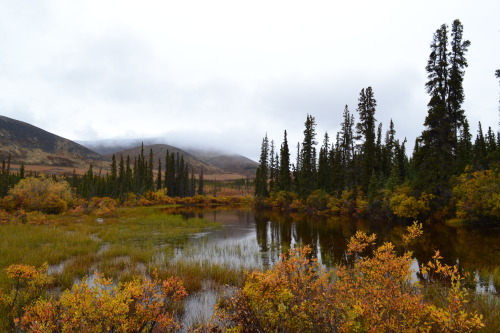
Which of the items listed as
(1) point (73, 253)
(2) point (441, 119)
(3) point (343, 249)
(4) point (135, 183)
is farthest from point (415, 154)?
(4) point (135, 183)

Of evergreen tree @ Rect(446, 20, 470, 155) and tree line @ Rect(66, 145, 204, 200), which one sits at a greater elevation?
evergreen tree @ Rect(446, 20, 470, 155)

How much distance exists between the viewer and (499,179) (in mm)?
22562

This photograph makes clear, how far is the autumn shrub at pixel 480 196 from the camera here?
21.8 meters

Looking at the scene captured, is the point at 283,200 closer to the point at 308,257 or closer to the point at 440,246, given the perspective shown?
the point at 440,246

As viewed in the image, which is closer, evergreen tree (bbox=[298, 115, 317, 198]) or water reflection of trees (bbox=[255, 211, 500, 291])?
water reflection of trees (bbox=[255, 211, 500, 291])

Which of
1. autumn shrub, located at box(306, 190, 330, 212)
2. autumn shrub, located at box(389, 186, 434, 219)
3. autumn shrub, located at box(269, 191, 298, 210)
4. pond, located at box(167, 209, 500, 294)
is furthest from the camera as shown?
autumn shrub, located at box(269, 191, 298, 210)

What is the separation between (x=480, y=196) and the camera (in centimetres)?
2319

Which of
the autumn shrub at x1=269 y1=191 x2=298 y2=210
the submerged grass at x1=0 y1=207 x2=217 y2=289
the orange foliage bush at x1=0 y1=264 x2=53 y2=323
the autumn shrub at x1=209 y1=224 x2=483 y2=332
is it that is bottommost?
the autumn shrub at x1=269 y1=191 x2=298 y2=210

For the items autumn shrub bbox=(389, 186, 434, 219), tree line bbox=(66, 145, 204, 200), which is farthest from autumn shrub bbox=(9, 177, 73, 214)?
autumn shrub bbox=(389, 186, 434, 219)

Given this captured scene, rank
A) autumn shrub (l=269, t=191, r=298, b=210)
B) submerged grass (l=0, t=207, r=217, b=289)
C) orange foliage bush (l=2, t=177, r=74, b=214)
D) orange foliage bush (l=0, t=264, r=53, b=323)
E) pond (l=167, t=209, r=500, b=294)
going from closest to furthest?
orange foliage bush (l=0, t=264, r=53, b=323)
submerged grass (l=0, t=207, r=217, b=289)
pond (l=167, t=209, r=500, b=294)
orange foliage bush (l=2, t=177, r=74, b=214)
autumn shrub (l=269, t=191, r=298, b=210)

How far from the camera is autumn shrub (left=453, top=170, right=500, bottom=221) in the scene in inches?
856

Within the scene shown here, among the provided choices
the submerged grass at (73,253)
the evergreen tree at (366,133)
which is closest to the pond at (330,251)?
the submerged grass at (73,253)

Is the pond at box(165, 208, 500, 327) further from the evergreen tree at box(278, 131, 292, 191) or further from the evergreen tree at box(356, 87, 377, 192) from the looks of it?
the evergreen tree at box(278, 131, 292, 191)

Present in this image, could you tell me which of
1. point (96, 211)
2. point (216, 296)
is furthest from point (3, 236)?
point (96, 211)
